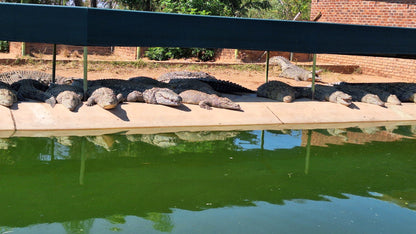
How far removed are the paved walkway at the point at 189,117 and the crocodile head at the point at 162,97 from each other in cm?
14

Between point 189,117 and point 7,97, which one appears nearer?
point 7,97

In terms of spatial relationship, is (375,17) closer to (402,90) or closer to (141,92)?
(402,90)

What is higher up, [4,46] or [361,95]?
[4,46]

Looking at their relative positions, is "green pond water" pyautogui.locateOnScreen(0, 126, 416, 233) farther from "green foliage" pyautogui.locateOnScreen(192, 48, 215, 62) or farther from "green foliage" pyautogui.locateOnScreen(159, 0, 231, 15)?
"green foliage" pyautogui.locateOnScreen(159, 0, 231, 15)

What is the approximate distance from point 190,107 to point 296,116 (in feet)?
7.89

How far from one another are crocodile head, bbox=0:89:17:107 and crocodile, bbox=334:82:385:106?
315 inches

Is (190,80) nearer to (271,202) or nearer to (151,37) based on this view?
(151,37)

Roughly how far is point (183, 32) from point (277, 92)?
2.85m

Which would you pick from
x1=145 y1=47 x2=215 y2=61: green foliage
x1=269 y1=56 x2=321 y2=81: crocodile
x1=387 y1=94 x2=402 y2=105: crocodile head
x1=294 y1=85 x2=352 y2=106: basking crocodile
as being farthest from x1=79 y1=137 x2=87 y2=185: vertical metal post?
x1=145 y1=47 x2=215 y2=61: green foliage

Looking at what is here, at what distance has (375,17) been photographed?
18.1 metres

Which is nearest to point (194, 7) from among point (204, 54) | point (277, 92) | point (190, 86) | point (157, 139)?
point (204, 54)

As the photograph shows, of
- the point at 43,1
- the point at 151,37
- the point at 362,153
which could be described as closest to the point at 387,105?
the point at 362,153

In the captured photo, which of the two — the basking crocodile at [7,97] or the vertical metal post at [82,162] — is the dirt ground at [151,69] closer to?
the basking crocodile at [7,97]

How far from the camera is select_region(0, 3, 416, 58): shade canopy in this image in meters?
10.2
